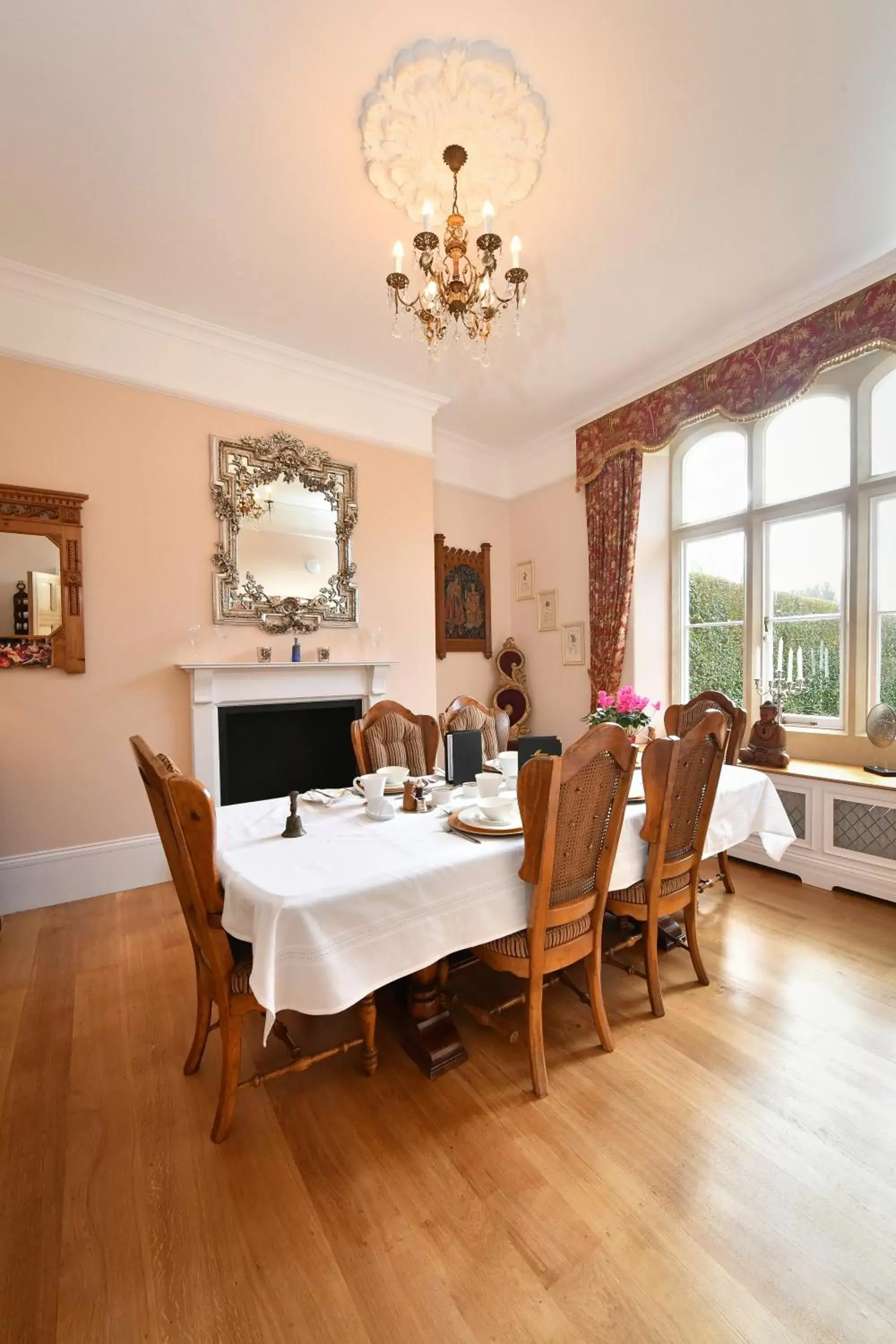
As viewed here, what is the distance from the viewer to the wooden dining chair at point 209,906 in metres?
1.38

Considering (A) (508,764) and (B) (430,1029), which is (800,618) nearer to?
(A) (508,764)

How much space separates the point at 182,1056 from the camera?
6.02 ft

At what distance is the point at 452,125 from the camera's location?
1989mm

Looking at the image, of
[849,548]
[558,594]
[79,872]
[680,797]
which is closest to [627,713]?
[680,797]

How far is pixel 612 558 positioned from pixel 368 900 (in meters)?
3.55

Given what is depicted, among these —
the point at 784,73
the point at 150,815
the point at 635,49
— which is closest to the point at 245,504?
the point at 150,815

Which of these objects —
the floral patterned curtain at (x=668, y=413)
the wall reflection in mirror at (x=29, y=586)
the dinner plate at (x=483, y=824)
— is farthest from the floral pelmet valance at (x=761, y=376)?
the wall reflection in mirror at (x=29, y=586)

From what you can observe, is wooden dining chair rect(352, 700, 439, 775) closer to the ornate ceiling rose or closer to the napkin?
the napkin

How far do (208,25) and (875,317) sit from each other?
3134mm

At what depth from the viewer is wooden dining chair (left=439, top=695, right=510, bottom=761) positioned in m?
2.89

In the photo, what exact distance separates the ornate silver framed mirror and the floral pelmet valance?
6.82 feet

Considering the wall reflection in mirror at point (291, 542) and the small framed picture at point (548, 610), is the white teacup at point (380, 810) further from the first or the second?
the small framed picture at point (548, 610)

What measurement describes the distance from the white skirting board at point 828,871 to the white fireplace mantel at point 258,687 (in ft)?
8.79

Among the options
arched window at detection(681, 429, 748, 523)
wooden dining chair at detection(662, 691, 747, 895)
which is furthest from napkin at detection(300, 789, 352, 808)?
arched window at detection(681, 429, 748, 523)
